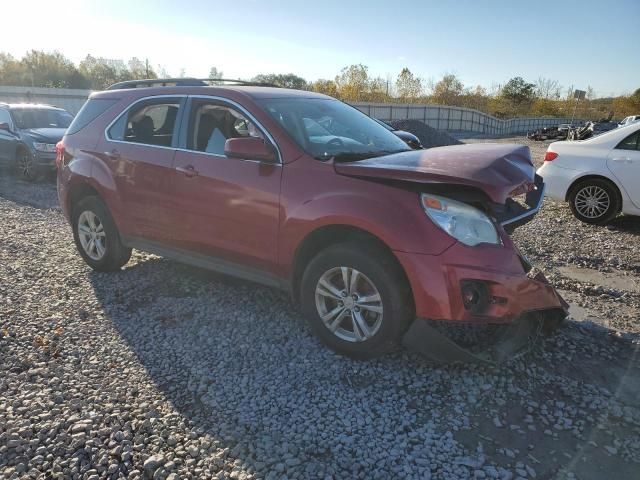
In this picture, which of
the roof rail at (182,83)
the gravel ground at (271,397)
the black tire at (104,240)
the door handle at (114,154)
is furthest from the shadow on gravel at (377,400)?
the roof rail at (182,83)

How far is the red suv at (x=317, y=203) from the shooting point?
10.2ft

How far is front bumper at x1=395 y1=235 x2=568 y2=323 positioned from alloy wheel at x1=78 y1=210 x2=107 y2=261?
349 cm

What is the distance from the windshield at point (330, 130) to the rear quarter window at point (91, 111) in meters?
2.04

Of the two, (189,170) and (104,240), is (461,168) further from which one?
(104,240)

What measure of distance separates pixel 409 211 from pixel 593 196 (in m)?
5.76

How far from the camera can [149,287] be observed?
497 cm

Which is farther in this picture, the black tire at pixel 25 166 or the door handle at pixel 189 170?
the black tire at pixel 25 166

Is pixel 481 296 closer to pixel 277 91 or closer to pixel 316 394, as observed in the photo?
pixel 316 394

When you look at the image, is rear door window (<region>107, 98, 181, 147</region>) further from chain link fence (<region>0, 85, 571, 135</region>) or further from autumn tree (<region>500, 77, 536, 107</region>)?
autumn tree (<region>500, 77, 536, 107</region>)

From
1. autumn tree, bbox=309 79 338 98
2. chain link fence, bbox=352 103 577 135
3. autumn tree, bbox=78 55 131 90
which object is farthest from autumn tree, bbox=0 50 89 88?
chain link fence, bbox=352 103 577 135

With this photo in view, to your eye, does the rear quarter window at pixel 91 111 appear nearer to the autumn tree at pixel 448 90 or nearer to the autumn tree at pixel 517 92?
the autumn tree at pixel 448 90

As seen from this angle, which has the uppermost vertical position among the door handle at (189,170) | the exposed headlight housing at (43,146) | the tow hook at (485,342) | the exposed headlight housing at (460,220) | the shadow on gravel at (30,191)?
the door handle at (189,170)

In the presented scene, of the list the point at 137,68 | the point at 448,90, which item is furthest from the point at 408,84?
the point at 137,68

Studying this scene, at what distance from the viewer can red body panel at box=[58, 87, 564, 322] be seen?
10.1 feet
